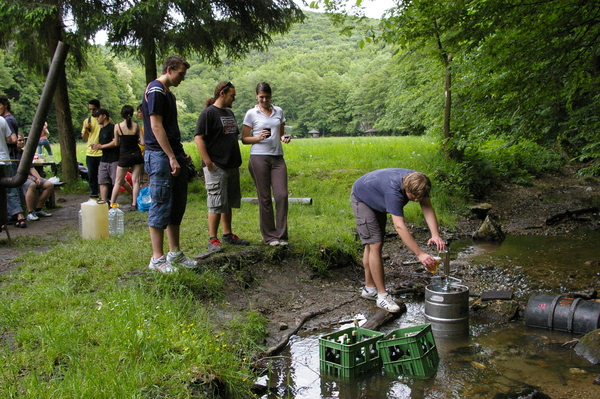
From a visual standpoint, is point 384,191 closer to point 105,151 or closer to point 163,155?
point 163,155

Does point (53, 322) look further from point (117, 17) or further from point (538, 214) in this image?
point (538, 214)

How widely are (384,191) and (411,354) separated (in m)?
1.79

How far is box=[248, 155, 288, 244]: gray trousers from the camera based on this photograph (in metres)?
6.48

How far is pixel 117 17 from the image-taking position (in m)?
10.5

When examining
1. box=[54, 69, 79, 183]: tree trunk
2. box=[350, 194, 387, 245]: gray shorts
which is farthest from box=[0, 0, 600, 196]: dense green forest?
box=[350, 194, 387, 245]: gray shorts

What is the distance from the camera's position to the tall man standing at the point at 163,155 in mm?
4988

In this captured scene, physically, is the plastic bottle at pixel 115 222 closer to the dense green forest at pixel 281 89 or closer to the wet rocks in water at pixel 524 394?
the wet rocks in water at pixel 524 394

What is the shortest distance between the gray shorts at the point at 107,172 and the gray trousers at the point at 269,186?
4.16m

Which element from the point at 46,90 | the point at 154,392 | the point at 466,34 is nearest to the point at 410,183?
the point at 154,392

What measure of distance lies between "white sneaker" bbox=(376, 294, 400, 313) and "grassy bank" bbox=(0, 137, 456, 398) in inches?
48.9

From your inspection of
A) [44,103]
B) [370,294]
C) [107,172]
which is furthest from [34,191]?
[370,294]

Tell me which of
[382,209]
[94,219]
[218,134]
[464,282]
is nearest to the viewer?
[382,209]

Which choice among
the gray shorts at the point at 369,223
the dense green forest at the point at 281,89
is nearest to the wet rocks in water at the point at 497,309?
the gray shorts at the point at 369,223

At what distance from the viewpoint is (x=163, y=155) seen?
5.12m
